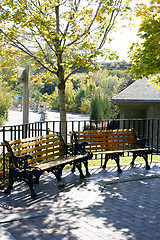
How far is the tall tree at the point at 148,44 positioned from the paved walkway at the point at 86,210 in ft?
13.1

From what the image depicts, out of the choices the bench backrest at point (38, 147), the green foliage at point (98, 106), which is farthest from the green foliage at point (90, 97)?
the bench backrest at point (38, 147)

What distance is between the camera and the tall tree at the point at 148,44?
8875mm

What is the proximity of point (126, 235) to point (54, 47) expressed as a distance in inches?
338

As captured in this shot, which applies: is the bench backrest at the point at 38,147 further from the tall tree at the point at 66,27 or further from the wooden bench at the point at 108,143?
the tall tree at the point at 66,27

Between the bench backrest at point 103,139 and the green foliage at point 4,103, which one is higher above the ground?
the green foliage at point 4,103

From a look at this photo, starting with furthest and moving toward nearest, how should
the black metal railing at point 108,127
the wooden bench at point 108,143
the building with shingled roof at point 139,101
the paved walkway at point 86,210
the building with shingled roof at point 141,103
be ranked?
the building with shingled roof at point 139,101 → the building with shingled roof at point 141,103 → the wooden bench at point 108,143 → the black metal railing at point 108,127 → the paved walkway at point 86,210

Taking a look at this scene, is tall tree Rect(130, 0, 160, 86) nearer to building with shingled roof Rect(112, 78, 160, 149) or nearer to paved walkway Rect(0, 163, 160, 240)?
paved walkway Rect(0, 163, 160, 240)

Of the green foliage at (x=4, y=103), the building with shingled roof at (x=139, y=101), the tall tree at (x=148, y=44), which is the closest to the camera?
the tall tree at (x=148, y=44)

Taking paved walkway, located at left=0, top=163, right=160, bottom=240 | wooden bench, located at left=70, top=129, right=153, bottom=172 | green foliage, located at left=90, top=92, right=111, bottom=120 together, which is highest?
green foliage, located at left=90, top=92, right=111, bottom=120

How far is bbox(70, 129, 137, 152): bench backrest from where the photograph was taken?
22.9ft

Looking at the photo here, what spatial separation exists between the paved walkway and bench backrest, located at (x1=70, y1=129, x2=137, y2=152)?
0.98 meters

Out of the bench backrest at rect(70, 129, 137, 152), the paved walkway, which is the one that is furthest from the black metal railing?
the paved walkway

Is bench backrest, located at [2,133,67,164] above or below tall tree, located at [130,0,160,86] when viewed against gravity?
below

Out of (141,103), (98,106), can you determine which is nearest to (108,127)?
(141,103)
